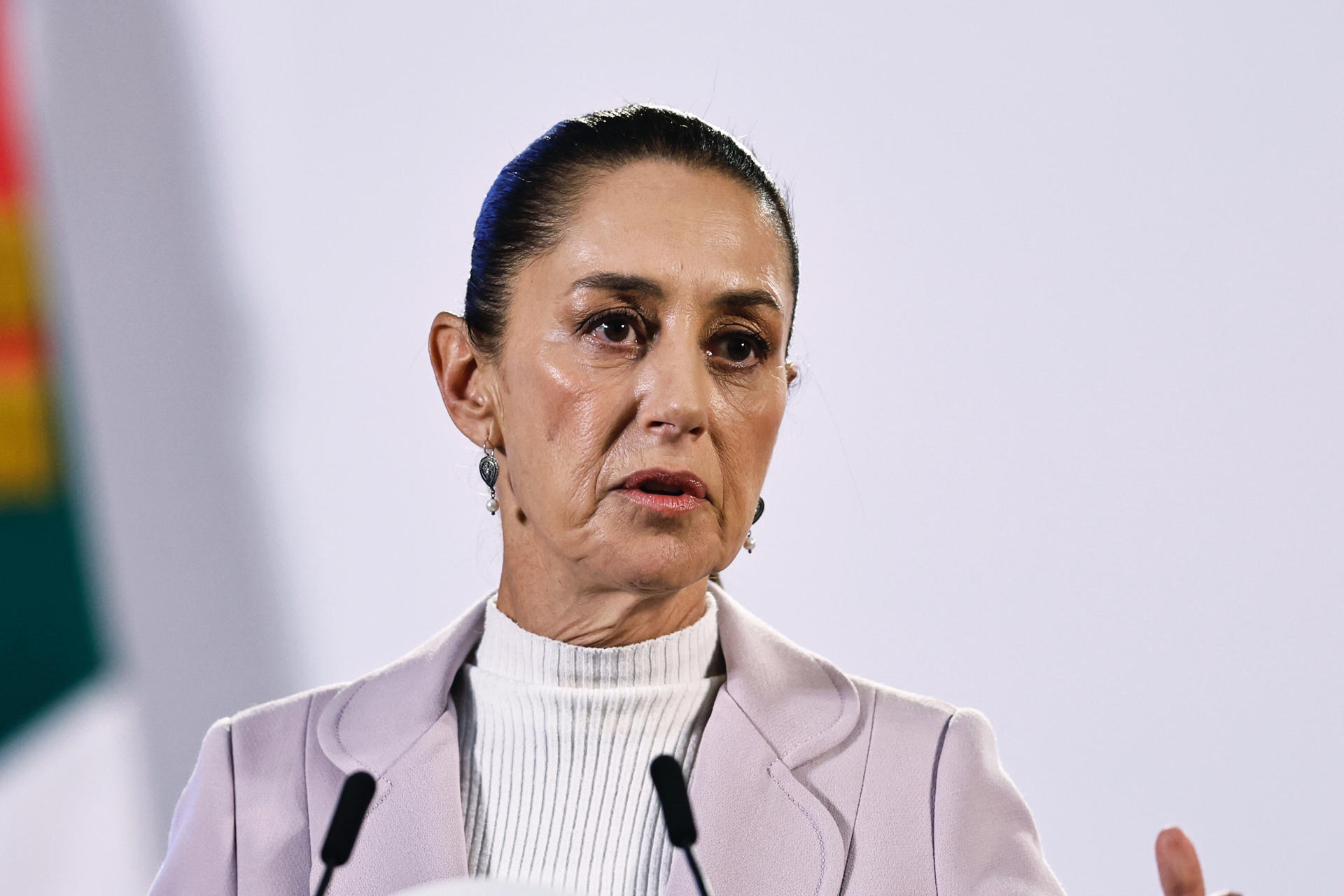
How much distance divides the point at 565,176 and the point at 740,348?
0.28 metres

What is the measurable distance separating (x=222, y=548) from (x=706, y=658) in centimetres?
129

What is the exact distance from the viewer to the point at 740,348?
145 cm

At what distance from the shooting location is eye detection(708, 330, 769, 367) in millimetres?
1432

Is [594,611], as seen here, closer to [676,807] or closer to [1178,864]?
[676,807]

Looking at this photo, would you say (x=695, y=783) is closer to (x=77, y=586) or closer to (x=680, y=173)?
(x=680, y=173)

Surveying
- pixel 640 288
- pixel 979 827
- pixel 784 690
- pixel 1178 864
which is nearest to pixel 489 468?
pixel 640 288

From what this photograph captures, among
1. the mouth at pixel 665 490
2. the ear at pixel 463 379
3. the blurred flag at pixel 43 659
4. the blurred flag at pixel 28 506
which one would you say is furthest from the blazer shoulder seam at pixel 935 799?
the blurred flag at pixel 28 506

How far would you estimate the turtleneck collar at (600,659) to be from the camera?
148 cm

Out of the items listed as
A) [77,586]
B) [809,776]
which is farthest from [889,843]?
[77,586]

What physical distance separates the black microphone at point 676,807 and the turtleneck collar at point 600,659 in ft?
1.38

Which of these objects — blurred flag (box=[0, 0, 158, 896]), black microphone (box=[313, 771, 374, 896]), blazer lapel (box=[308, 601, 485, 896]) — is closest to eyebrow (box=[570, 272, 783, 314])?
blazer lapel (box=[308, 601, 485, 896])

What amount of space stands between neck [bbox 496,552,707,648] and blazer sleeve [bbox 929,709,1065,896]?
330 mm

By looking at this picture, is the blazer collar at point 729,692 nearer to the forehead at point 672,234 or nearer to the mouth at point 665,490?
the mouth at point 665,490

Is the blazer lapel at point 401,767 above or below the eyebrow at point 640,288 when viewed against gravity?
below
